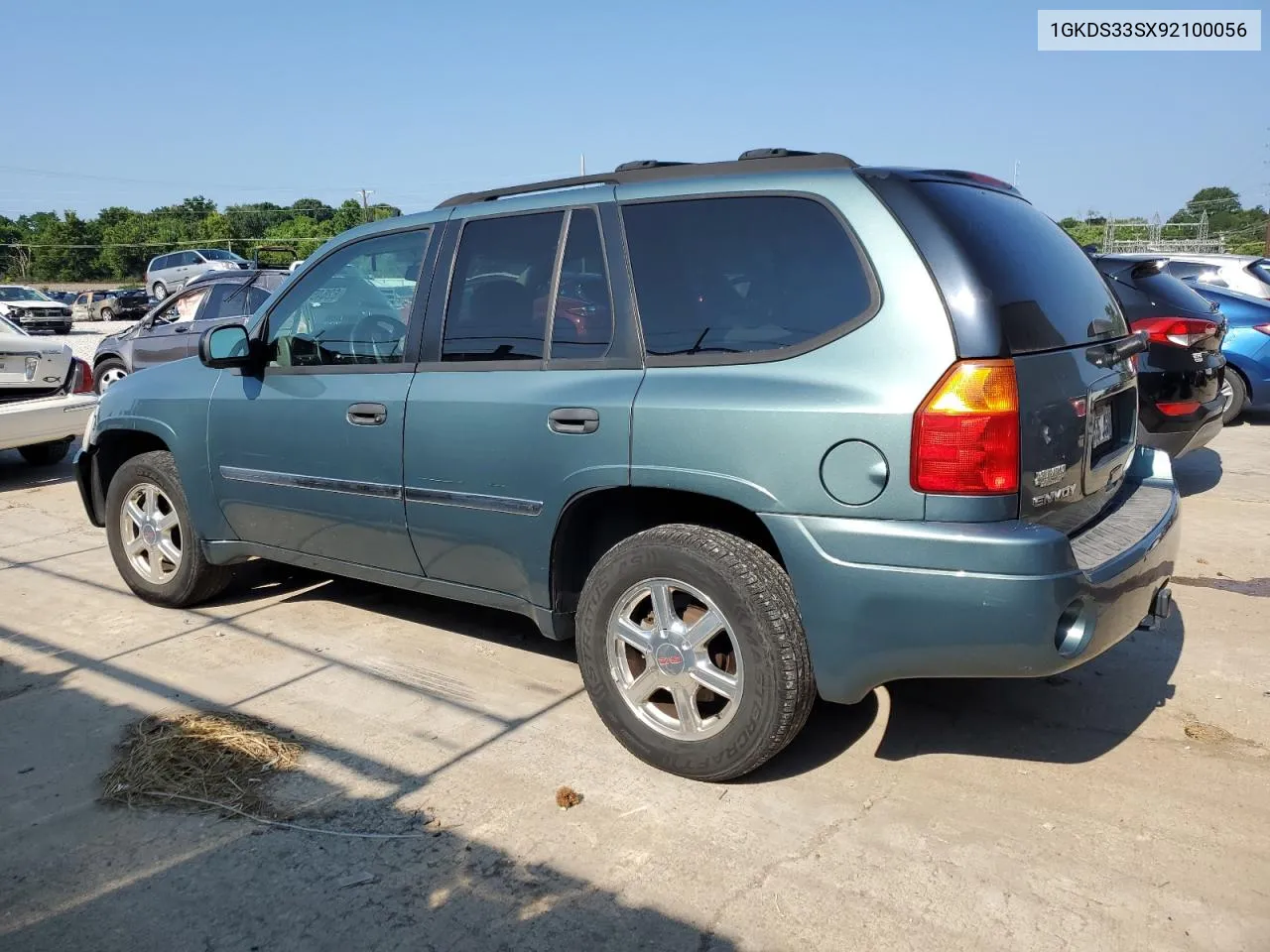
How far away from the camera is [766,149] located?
3449 mm

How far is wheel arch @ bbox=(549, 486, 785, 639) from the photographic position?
3.35 m

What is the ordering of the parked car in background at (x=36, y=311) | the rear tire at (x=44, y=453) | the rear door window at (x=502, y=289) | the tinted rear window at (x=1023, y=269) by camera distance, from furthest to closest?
the parked car in background at (x=36, y=311) → the rear tire at (x=44, y=453) → the rear door window at (x=502, y=289) → the tinted rear window at (x=1023, y=269)

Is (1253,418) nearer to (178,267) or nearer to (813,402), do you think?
(813,402)

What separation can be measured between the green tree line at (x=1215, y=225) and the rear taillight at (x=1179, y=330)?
3745 centimetres

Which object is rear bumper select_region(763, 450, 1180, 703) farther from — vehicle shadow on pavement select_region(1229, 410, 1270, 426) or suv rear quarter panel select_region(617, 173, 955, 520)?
vehicle shadow on pavement select_region(1229, 410, 1270, 426)

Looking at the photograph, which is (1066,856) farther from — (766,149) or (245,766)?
(245,766)

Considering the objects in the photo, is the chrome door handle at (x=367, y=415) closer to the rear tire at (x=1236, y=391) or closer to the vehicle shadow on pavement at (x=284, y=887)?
the vehicle shadow on pavement at (x=284, y=887)

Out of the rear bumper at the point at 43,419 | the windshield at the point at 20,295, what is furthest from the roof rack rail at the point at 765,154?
the windshield at the point at 20,295

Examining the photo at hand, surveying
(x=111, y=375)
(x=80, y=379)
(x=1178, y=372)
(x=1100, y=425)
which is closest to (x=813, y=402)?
(x=1100, y=425)

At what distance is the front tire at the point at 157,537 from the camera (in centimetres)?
505

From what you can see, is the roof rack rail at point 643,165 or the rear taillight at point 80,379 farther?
the rear taillight at point 80,379

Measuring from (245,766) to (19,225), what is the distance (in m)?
99.8

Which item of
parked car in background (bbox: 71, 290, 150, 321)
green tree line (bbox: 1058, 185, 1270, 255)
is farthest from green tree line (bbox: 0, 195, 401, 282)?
green tree line (bbox: 1058, 185, 1270, 255)

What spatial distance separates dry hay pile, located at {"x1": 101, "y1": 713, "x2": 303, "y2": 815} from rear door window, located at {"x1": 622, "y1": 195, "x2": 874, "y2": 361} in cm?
190
